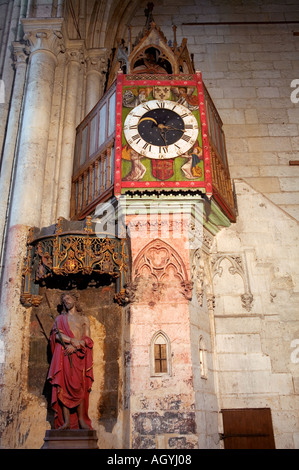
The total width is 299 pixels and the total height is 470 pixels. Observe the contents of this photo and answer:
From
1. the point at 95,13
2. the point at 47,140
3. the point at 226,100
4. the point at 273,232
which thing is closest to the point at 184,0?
the point at 95,13

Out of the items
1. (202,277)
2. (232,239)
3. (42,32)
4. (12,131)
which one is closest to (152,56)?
(42,32)

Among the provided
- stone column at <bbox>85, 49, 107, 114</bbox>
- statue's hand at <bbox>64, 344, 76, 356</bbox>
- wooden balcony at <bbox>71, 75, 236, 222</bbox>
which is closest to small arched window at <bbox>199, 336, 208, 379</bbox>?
statue's hand at <bbox>64, 344, 76, 356</bbox>

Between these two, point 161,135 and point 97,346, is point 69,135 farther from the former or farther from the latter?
point 97,346

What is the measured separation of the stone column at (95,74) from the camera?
31.5 ft

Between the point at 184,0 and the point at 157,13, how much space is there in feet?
2.70

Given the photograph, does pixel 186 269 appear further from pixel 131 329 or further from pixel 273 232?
pixel 273 232

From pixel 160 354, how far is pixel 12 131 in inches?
204

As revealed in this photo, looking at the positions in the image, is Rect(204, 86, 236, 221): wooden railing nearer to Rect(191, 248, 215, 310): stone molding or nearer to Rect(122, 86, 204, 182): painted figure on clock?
Rect(122, 86, 204, 182): painted figure on clock

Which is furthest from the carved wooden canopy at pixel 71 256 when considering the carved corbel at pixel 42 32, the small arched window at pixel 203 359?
the carved corbel at pixel 42 32

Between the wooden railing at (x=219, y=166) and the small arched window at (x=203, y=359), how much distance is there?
2.43 meters

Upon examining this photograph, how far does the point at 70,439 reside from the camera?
584 cm

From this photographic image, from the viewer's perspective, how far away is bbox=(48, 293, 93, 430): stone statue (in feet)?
20.0

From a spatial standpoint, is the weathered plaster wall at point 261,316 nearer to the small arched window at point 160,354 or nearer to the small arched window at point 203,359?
the small arched window at point 203,359

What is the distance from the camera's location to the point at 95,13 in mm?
10297
